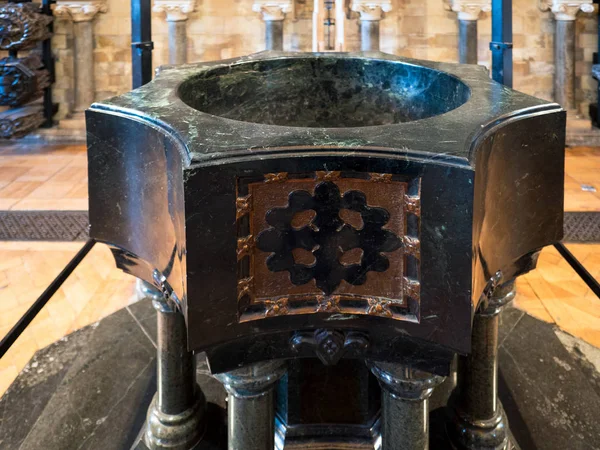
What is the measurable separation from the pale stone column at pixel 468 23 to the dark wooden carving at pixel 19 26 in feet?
11.3

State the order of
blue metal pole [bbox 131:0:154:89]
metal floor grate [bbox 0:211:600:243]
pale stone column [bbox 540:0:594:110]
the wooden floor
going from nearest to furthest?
blue metal pole [bbox 131:0:154:89] → the wooden floor → metal floor grate [bbox 0:211:600:243] → pale stone column [bbox 540:0:594:110]

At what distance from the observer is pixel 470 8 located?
4820 mm

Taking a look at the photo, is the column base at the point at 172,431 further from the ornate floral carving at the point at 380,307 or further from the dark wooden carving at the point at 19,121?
the dark wooden carving at the point at 19,121

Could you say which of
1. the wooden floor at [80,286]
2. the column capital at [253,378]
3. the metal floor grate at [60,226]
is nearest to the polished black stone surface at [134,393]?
the wooden floor at [80,286]

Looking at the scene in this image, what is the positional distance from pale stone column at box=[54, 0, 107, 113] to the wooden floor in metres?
1.58

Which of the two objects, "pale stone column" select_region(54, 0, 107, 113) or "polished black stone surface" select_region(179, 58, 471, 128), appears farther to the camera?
Result: "pale stone column" select_region(54, 0, 107, 113)

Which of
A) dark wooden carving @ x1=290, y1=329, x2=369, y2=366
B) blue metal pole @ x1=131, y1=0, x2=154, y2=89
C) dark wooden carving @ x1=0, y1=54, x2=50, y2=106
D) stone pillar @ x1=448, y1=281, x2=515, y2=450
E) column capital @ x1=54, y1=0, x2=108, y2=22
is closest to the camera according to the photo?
dark wooden carving @ x1=290, y1=329, x2=369, y2=366

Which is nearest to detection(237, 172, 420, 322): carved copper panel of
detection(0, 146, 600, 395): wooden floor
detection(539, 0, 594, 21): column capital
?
detection(0, 146, 600, 395): wooden floor

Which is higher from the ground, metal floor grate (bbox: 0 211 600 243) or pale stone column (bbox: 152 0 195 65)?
pale stone column (bbox: 152 0 195 65)

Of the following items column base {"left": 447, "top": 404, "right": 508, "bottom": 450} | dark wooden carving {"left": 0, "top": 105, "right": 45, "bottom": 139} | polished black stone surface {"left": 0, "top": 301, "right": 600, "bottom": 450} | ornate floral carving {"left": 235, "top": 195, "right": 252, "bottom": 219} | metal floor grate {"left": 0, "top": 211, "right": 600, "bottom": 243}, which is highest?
dark wooden carving {"left": 0, "top": 105, "right": 45, "bottom": 139}

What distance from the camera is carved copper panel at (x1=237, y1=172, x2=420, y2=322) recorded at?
3.01 ft

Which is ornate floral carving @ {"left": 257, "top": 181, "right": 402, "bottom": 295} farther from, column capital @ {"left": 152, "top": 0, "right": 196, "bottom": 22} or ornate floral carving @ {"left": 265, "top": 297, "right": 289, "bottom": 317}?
column capital @ {"left": 152, "top": 0, "right": 196, "bottom": 22}

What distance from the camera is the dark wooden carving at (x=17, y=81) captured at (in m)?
4.27

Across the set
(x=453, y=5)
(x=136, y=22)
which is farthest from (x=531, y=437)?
(x=453, y=5)
